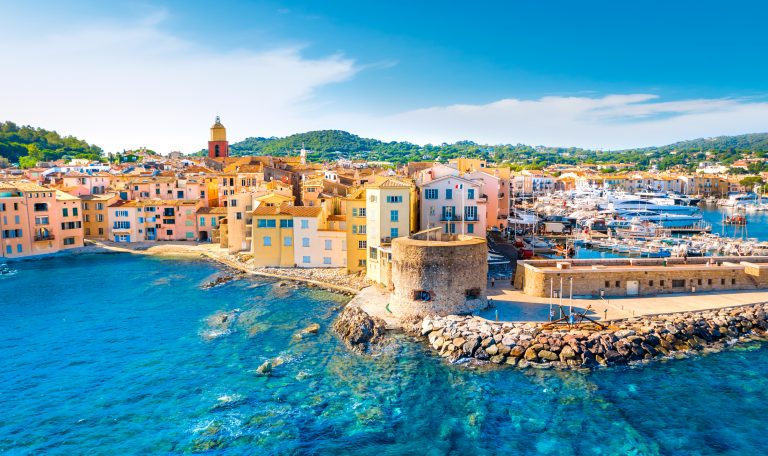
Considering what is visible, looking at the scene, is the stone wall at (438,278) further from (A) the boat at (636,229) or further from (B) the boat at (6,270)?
(A) the boat at (636,229)

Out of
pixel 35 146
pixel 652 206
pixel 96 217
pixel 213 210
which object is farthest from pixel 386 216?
pixel 35 146

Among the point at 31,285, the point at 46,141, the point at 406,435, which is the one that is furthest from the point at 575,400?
the point at 46,141

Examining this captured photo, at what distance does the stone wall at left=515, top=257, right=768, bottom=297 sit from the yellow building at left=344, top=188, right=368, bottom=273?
1376 cm

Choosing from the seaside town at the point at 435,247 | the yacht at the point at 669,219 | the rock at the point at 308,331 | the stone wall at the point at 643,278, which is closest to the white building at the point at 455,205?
the seaside town at the point at 435,247

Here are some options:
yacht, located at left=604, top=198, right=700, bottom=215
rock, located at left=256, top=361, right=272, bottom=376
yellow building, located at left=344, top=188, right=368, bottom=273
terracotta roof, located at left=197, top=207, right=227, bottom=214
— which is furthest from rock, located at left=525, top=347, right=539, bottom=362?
yacht, located at left=604, top=198, right=700, bottom=215

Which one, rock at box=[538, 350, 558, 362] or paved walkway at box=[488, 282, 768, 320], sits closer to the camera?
rock at box=[538, 350, 558, 362]

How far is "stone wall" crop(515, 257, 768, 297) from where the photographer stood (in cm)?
3372

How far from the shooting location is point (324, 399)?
2325cm

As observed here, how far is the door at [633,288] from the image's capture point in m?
34.1

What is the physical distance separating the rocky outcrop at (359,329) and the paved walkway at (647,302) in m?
7.76

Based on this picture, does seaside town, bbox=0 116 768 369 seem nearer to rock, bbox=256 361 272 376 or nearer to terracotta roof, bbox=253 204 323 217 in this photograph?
terracotta roof, bbox=253 204 323 217

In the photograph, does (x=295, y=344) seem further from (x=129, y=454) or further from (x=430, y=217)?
(x=430, y=217)

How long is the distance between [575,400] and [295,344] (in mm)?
16032

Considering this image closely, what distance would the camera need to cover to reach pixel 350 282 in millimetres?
41656
